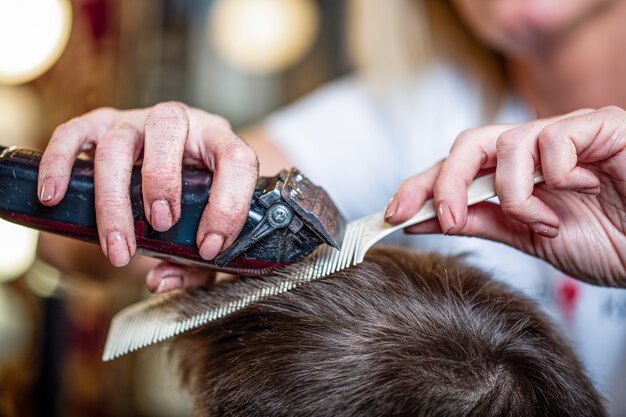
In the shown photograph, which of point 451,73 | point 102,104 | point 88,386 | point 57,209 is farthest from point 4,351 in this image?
point 57,209

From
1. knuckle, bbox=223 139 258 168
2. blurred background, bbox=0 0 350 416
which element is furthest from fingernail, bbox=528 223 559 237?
blurred background, bbox=0 0 350 416

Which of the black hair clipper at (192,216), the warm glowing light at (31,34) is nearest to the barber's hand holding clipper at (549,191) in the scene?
the black hair clipper at (192,216)

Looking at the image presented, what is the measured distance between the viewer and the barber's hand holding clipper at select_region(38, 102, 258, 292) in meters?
0.77

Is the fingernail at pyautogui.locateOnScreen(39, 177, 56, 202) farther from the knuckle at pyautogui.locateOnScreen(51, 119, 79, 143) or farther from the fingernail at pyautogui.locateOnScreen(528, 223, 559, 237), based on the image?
the fingernail at pyautogui.locateOnScreen(528, 223, 559, 237)

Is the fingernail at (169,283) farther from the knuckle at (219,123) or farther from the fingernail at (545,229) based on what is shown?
the fingernail at (545,229)

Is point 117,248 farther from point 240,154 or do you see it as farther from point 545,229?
point 545,229

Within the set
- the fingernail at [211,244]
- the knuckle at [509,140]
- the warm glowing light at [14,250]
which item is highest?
the knuckle at [509,140]

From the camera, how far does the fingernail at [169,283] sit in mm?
943

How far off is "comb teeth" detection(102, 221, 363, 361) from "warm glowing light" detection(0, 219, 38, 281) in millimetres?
2775

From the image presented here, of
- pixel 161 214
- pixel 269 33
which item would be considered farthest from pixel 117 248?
pixel 269 33

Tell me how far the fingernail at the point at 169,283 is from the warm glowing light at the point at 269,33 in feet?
11.6

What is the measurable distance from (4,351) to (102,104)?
52.7 inches

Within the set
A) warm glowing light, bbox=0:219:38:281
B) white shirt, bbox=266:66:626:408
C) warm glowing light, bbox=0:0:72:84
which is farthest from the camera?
warm glowing light, bbox=0:219:38:281

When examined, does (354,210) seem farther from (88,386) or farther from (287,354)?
(88,386)
